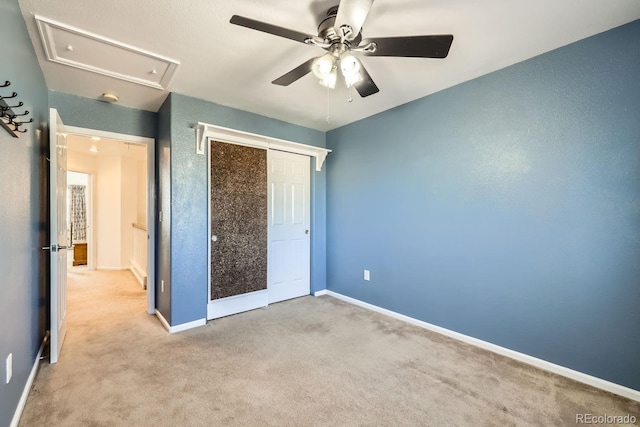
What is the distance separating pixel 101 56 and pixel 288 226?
2.51 meters

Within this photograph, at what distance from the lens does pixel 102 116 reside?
9.76ft

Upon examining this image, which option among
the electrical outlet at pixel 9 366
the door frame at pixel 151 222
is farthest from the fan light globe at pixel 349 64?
the door frame at pixel 151 222

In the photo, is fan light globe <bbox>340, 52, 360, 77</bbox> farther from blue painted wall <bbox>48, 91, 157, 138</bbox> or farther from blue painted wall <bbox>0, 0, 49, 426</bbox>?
blue painted wall <bbox>48, 91, 157, 138</bbox>

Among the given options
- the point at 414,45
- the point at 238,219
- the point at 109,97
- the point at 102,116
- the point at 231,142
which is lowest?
the point at 238,219

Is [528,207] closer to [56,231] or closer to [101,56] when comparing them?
[101,56]

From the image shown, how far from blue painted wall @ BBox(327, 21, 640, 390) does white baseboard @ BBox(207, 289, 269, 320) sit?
145 centimetres

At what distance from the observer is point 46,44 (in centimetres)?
197

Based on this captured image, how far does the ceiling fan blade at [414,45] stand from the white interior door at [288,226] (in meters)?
2.30

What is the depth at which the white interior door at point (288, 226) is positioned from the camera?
3697 millimetres

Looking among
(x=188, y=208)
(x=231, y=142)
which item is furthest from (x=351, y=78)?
(x=188, y=208)

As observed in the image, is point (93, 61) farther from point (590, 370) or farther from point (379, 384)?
point (590, 370)

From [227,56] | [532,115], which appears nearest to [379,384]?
[532,115]

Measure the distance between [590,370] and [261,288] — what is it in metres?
3.04

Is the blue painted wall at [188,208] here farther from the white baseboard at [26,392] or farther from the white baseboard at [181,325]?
the white baseboard at [26,392]
